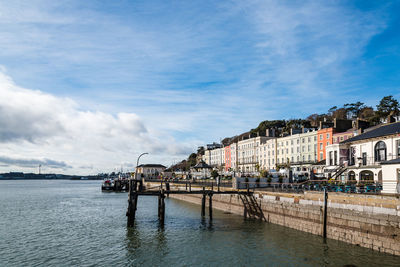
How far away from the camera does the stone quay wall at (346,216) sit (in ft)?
66.8

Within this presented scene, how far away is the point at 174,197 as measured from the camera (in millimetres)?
70312

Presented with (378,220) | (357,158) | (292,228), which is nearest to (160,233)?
(292,228)

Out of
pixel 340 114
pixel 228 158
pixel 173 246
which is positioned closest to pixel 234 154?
pixel 228 158

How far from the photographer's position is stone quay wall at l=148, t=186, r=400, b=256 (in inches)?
802

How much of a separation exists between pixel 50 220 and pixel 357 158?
36.3 metres

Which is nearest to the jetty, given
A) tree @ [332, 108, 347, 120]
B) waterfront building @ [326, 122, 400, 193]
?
waterfront building @ [326, 122, 400, 193]

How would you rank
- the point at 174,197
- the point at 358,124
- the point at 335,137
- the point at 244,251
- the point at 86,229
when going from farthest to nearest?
1. the point at 174,197
2. the point at 335,137
3. the point at 358,124
4. the point at 86,229
5. the point at 244,251

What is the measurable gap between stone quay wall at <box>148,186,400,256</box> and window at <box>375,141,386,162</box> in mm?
13397

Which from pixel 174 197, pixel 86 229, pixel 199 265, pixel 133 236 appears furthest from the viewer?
pixel 174 197

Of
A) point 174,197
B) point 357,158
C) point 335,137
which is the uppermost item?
point 335,137

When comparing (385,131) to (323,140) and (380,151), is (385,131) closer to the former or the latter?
(380,151)

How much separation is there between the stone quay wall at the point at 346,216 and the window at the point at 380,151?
13.4 metres

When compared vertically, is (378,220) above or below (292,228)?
above

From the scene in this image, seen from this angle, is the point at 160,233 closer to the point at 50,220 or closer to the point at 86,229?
the point at 86,229
